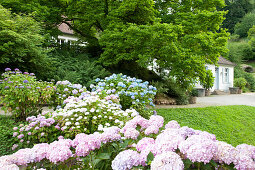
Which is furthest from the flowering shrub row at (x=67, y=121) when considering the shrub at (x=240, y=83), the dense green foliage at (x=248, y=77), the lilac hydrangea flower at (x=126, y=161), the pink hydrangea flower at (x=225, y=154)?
the dense green foliage at (x=248, y=77)

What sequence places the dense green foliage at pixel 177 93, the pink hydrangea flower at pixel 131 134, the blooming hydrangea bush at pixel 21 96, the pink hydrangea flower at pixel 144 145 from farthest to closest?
the dense green foliage at pixel 177 93 < the blooming hydrangea bush at pixel 21 96 < the pink hydrangea flower at pixel 131 134 < the pink hydrangea flower at pixel 144 145

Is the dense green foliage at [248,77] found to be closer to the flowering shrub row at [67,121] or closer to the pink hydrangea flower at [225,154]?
the flowering shrub row at [67,121]

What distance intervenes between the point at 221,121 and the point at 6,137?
7.62m

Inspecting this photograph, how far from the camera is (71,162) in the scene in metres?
1.78

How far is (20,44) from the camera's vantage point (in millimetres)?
7375

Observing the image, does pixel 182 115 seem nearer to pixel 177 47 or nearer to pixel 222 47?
pixel 177 47

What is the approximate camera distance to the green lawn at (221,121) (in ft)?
22.0

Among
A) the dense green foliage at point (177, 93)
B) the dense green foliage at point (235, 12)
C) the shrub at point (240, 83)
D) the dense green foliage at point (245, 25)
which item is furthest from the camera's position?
the dense green foliage at point (235, 12)

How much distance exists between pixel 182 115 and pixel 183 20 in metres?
4.71

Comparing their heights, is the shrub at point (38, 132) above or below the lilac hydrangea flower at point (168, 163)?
below

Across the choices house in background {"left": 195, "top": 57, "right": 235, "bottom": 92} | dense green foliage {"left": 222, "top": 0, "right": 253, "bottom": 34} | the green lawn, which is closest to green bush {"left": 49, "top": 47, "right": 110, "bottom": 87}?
the green lawn

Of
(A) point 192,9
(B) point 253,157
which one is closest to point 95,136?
(B) point 253,157

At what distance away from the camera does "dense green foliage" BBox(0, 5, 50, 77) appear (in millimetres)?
6992

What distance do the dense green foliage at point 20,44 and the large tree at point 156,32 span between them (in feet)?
3.42
